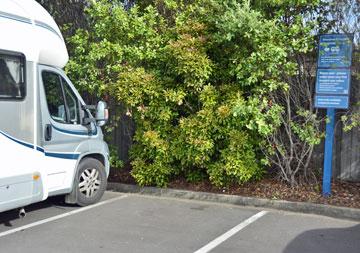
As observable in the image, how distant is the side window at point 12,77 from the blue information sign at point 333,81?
4.51 metres

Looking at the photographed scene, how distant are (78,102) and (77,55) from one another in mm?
2327

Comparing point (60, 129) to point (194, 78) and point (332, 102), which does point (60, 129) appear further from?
point (332, 102)

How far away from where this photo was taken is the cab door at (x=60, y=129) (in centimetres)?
657

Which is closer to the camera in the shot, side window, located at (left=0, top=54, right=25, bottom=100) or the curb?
side window, located at (left=0, top=54, right=25, bottom=100)

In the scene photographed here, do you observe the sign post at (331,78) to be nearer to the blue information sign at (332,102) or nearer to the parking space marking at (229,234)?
the blue information sign at (332,102)

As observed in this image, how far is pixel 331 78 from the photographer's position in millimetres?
7262

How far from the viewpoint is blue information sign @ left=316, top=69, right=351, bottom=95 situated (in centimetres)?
713

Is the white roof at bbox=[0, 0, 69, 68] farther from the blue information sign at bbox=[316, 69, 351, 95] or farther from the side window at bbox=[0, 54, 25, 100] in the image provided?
the blue information sign at bbox=[316, 69, 351, 95]

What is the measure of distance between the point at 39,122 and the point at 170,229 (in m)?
2.36

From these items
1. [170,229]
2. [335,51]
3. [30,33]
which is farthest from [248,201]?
[30,33]

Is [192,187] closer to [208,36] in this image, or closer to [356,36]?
[208,36]

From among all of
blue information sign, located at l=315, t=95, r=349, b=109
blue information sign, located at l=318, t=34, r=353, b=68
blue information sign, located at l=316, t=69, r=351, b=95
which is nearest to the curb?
blue information sign, located at l=315, t=95, r=349, b=109

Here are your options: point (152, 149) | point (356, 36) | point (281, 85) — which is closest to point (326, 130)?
point (281, 85)

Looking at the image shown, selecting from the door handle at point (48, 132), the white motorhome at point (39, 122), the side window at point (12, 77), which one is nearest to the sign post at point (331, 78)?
the white motorhome at point (39, 122)
